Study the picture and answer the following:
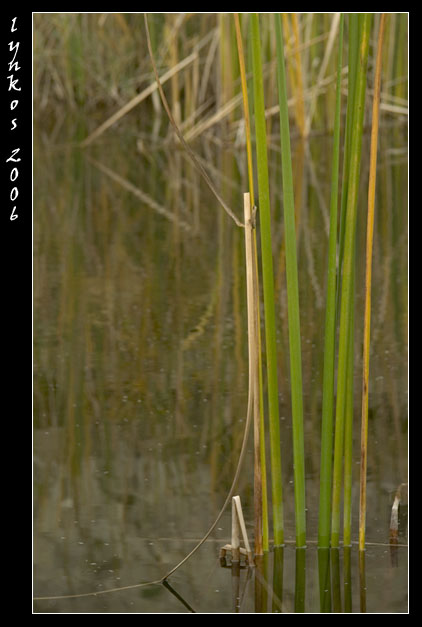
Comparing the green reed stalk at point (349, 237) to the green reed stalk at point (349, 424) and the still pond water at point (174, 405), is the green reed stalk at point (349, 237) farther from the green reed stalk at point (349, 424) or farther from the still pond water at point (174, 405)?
the still pond water at point (174, 405)

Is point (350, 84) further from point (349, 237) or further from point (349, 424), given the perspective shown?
point (349, 424)

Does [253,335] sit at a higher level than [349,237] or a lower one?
lower

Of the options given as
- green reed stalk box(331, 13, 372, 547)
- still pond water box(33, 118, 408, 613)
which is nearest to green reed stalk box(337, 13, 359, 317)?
green reed stalk box(331, 13, 372, 547)

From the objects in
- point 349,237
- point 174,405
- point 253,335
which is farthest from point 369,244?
point 174,405

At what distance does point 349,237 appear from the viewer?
3.46ft

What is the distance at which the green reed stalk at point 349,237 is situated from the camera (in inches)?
39.7

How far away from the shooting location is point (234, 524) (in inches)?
43.9

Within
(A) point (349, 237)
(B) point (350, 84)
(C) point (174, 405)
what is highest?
(B) point (350, 84)

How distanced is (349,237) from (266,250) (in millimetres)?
90

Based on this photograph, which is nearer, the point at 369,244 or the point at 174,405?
the point at 369,244

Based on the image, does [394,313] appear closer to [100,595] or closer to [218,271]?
[218,271]

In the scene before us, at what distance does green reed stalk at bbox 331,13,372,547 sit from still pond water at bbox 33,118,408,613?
5.5 inches

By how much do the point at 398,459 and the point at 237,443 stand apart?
24 cm

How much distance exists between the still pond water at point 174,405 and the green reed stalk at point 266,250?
0.43 feet
